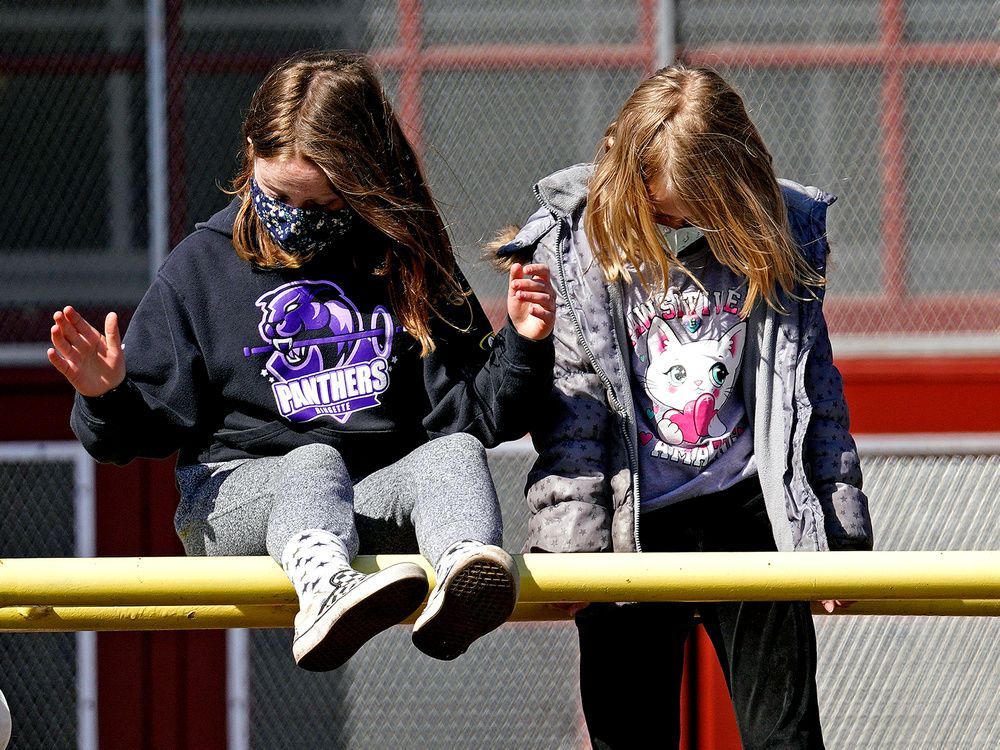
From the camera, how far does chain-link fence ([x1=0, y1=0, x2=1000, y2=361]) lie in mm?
3008

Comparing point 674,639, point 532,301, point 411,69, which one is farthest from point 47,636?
point 532,301

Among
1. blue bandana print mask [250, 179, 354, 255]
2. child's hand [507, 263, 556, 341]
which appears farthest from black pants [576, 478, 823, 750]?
blue bandana print mask [250, 179, 354, 255]

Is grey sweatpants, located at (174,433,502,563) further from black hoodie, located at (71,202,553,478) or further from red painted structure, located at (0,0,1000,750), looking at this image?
red painted structure, located at (0,0,1000,750)

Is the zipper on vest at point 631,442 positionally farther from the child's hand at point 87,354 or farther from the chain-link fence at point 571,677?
the chain-link fence at point 571,677

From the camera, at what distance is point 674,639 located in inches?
78.4

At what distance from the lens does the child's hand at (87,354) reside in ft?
5.69

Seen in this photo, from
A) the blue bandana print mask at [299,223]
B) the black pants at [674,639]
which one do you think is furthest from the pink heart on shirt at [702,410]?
the blue bandana print mask at [299,223]

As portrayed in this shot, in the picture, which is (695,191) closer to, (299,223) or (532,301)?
(532,301)

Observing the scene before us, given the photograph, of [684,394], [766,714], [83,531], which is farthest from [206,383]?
[83,531]

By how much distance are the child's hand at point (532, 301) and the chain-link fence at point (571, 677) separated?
47.6 inches

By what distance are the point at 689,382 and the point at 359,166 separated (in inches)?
22.9

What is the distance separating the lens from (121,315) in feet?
9.96

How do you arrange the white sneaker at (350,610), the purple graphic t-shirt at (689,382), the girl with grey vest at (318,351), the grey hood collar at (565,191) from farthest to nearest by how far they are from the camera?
the grey hood collar at (565,191) → the purple graphic t-shirt at (689,382) → the girl with grey vest at (318,351) → the white sneaker at (350,610)

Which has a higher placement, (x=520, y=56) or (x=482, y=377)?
(x=520, y=56)
